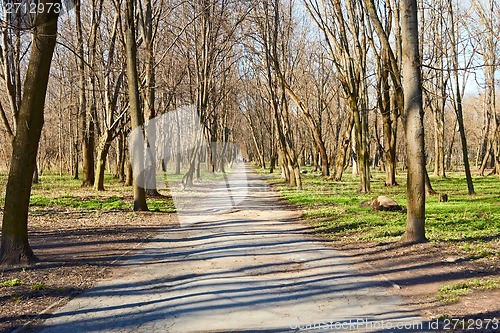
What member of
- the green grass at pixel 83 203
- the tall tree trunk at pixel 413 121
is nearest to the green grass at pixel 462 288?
the tall tree trunk at pixel 413 121

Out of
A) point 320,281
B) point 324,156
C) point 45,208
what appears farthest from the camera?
point 324,156

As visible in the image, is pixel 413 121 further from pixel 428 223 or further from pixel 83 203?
pixel 83 203

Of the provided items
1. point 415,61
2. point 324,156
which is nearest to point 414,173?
point 415,61

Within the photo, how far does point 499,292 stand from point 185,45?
26.9 metres

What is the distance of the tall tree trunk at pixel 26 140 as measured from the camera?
8031mm

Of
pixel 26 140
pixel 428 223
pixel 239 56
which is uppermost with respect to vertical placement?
pixel 239 56

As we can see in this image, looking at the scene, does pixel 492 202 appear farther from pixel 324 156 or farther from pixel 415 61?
pixel 324 156

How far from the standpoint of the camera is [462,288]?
6.58m

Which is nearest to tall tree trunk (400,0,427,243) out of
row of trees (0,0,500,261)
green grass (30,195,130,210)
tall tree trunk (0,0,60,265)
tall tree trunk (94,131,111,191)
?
row of trees (0,0,500,261)

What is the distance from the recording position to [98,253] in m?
9.79

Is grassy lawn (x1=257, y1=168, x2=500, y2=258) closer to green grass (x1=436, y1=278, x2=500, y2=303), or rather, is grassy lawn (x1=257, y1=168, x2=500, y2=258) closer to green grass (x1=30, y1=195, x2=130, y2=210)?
green grass (x1=436, y1=278, x2=500, y2=303)

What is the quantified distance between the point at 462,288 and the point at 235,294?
9.75 ft

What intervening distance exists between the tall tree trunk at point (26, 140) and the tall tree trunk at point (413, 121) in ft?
20.4

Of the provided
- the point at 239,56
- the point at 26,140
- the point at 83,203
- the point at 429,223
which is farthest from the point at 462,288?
the point at 239,56
